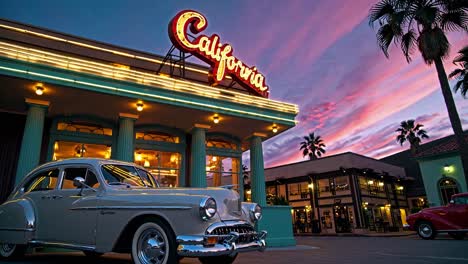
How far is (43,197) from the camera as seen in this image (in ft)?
18.0

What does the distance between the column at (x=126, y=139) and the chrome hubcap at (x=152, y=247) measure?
279 inches

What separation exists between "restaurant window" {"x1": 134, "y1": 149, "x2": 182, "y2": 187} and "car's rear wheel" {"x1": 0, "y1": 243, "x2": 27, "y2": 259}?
702 cm

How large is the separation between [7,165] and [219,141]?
8498 millimetres

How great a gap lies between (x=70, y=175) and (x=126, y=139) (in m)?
5.80

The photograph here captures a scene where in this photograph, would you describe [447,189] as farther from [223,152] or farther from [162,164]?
[162,164]

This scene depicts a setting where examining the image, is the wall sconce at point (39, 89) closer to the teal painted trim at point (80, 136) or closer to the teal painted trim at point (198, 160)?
the teal painted trim at point (80, 136)

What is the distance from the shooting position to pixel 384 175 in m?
38.9

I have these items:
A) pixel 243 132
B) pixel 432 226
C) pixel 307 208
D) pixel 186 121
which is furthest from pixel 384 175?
pixel 186 121

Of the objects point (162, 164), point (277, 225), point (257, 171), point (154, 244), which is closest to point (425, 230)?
point (277, 225)

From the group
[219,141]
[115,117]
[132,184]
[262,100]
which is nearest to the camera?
[132,184]

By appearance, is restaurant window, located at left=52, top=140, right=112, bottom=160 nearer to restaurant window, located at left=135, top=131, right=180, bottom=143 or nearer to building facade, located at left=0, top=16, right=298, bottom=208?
building facade, located at left=0, top=16, right=298, bottom=208

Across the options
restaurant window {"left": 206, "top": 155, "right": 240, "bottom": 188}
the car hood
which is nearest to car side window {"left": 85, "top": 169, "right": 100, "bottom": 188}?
the car hood

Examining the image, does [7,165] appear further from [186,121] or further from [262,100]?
[262,100]

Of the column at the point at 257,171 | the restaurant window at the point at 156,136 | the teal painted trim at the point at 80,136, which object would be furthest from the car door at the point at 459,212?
the teal painted trim at the point at 80,136
